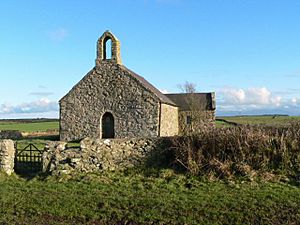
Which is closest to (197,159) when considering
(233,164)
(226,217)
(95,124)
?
(233,164)

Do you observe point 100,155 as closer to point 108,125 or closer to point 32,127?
point 108,125

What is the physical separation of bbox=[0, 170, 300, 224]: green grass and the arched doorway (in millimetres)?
16960

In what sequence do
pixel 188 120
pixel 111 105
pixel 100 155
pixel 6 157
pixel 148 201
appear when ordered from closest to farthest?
pixel 148 201 → pixel 100 155 → pixel 6 157 → pixel 111 105 → pixel 188 120

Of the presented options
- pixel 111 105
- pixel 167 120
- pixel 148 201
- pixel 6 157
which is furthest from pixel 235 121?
pixel 148 201

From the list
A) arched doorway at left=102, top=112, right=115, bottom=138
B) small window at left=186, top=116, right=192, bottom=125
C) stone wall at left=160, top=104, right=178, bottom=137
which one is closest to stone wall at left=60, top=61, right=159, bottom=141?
arched doorway at left=102, top=112, right=115, bottom=138

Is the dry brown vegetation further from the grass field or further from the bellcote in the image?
the bellcote

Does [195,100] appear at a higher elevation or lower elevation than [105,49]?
lower

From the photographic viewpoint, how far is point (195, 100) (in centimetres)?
4194

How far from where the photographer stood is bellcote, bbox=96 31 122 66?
96.0ft

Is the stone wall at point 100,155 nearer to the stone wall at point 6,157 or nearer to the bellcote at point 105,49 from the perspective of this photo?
the stone wall at point 6,157

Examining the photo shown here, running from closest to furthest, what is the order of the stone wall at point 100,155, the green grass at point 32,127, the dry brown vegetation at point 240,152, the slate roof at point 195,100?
1. the dry brown vegetation at point 240,152
2. the stone wall at point 100,155
3. the slate roof at point 195,100
4. the green grass at point 32,127

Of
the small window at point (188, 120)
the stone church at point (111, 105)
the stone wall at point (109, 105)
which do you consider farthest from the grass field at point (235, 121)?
the stone wall at point (109, 105)

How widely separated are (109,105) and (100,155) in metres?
15.6

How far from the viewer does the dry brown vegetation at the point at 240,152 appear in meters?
12.1
